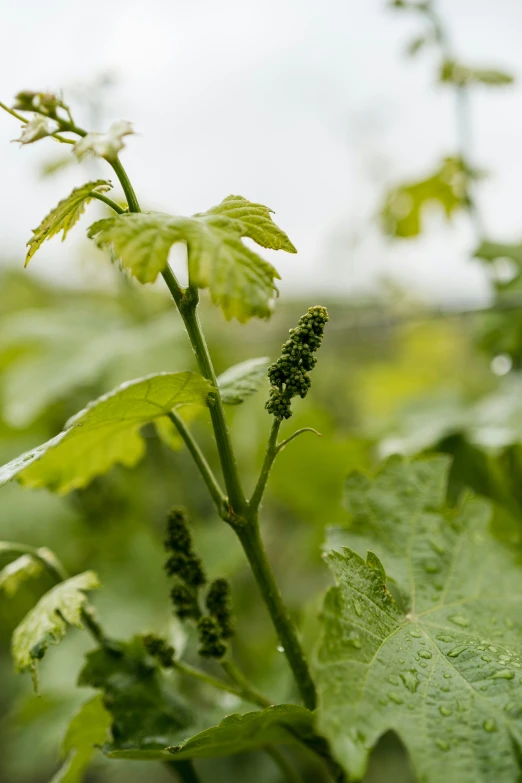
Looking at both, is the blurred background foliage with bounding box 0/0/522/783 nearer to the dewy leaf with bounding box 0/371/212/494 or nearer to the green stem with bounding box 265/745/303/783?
the green stem with bounding box 265/745/303/783

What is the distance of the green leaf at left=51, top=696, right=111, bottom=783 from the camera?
2.89ft

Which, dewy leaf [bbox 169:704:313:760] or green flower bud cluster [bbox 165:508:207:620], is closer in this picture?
dewy leaf [bbox 169:704:313:760]

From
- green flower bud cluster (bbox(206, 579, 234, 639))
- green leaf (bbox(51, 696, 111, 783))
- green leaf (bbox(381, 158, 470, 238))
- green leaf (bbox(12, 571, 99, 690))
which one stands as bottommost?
green leaf (bbox(51, 696, 111, 783))

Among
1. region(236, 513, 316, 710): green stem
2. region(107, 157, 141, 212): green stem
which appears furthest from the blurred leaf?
region(236, 513, 316, 710): green stem

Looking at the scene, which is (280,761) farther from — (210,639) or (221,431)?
(221,431)

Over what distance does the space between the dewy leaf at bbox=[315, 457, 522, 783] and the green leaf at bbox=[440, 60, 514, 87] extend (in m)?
1.08

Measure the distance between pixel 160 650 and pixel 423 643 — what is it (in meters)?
0.33

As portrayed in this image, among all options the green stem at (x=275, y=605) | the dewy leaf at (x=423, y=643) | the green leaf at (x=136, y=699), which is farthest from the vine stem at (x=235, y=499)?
the green leaf at (x=136, y=699)

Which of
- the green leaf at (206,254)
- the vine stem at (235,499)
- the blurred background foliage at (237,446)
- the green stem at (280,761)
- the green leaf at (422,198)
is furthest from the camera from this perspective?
the green leaf at (422,198)

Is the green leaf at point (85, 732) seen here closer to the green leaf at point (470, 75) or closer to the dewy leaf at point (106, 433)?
the dewy leaf at point (106, 433)

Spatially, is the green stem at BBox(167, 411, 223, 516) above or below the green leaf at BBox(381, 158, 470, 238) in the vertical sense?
below

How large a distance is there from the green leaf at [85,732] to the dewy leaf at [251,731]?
0.16 metres

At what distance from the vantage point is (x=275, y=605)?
77cm

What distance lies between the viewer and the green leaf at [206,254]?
0.59m
